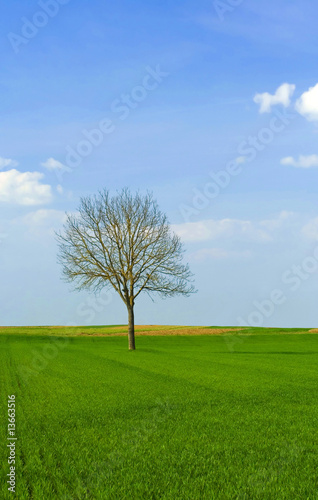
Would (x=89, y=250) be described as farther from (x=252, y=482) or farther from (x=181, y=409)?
(x=252, y=482)

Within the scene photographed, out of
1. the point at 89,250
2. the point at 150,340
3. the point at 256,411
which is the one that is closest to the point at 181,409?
the point at 256,411

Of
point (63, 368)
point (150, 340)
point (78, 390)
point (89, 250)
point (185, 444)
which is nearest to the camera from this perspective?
point (185, 444)

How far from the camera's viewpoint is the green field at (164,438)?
22.0 ft

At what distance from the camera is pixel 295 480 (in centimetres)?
708

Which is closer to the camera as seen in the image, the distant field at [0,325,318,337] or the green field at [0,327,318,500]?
the green field at [0,327,318,500]

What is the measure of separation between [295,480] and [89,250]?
34.1 m

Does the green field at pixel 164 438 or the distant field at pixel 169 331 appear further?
the distant field at pixel 169 331

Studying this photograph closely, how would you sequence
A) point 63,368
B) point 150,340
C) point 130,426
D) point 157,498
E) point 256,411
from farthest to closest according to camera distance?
point 150,340
point 63,368
point 256,411
point 130,426
point 157,498

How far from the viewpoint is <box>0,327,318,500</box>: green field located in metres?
6.71

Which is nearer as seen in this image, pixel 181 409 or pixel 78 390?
pixel 181 409

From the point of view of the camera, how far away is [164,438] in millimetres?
9250

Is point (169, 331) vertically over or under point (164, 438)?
over

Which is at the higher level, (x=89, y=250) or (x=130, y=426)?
(x=89, y=250)

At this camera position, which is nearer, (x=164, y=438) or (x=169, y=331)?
(x=164, y=438)
